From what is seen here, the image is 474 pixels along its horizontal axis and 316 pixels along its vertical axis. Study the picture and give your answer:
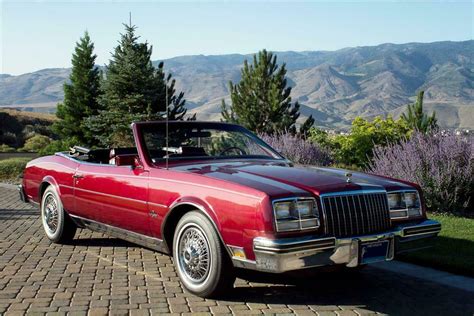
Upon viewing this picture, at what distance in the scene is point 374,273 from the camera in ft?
19.8

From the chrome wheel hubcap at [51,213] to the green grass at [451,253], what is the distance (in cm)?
427

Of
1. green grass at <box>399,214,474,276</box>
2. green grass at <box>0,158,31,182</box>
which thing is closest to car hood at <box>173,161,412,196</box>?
green grass at <box>399,214,474,276</box>

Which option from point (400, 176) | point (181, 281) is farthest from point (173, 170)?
point (400, 176)

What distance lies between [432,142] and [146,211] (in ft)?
22.1

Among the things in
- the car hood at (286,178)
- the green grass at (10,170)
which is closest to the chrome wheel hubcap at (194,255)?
the car hood at (286,178)

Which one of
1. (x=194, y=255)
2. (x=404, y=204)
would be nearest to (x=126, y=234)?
(x=194, y=255)

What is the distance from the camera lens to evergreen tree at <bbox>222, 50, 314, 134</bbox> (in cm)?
2861

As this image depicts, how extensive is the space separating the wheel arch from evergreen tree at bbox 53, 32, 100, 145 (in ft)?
79.2

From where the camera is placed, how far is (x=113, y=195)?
6109 mm

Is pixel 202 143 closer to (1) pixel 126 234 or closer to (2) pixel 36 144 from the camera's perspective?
(1) pixel 126 234

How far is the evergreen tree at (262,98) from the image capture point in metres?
28.6

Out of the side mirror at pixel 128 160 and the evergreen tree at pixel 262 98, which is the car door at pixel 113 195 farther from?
the evergreen tree at pixel 262 98

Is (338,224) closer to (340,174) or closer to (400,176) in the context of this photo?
(340,174)

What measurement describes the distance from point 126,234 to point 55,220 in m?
1.83
